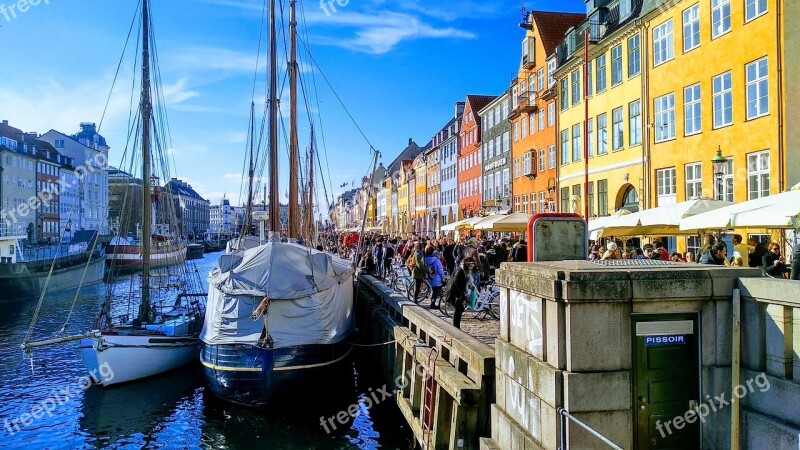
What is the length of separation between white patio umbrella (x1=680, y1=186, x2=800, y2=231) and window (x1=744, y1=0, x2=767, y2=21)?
1265 centimetres

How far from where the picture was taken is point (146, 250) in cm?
2112

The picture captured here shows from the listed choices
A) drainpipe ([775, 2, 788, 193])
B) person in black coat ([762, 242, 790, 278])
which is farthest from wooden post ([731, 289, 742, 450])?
drainpipe ([775, 2, 788, 193])

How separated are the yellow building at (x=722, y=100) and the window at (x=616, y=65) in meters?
2.59

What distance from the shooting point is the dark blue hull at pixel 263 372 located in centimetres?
1383

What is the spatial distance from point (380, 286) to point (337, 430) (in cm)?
Result: 830

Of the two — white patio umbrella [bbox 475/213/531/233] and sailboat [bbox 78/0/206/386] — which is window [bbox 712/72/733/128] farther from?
sailboat [bbox 78/0/206/386]

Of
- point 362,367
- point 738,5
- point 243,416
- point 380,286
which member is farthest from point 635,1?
point 243,416

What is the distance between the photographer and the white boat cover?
14.5 m

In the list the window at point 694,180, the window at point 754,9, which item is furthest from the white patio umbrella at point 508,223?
the window at point 754,9

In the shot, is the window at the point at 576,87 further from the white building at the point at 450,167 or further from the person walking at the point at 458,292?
the white building at the point at 450,167

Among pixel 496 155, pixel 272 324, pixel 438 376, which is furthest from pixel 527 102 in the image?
pixel 438 376

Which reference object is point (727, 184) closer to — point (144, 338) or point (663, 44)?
point (663, 44)

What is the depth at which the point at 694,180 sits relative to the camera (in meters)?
23.3
